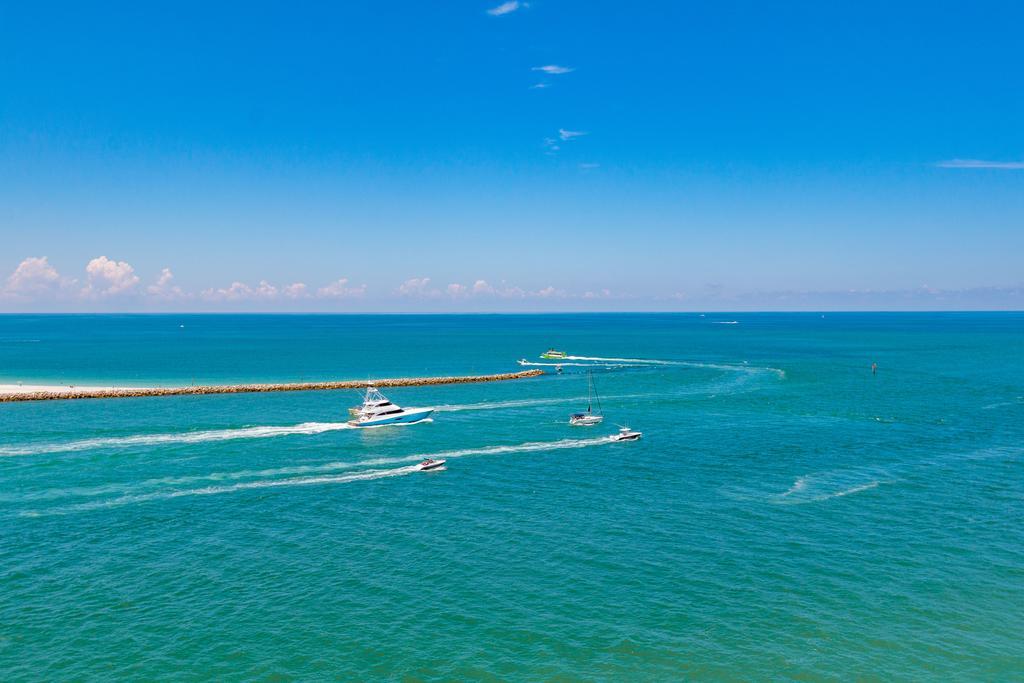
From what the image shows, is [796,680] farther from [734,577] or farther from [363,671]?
[363,671]

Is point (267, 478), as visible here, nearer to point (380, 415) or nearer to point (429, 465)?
point (429, 465)

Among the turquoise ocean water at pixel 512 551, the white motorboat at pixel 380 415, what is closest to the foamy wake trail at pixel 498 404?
the white motorboat at pixel 380 415

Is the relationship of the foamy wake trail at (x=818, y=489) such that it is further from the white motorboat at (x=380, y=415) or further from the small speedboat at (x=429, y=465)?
the white motorboat at (x=380, y=415)

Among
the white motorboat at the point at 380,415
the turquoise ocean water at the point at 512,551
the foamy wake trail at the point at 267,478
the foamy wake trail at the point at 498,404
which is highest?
the white motorboat at the point at 380,415

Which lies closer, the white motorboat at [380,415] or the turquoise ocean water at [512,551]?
the turquoise ocean water at [512,551]

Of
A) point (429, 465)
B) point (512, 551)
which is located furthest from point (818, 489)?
point (429, 465)

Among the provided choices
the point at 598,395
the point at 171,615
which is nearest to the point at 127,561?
the point at 171,615
